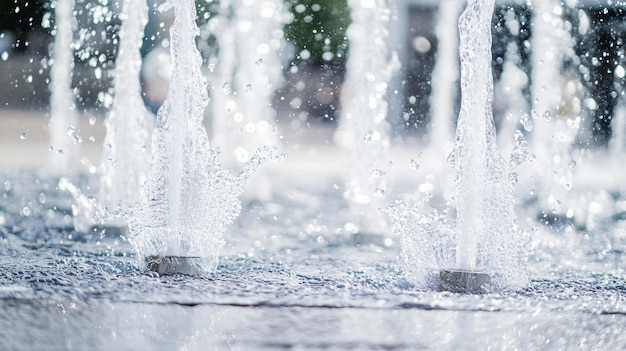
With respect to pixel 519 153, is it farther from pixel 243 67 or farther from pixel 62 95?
pixel 62 95

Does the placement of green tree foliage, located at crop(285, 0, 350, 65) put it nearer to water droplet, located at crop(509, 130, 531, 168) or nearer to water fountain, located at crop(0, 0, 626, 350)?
water fountain, located at crop(0, 0, 626, 350)

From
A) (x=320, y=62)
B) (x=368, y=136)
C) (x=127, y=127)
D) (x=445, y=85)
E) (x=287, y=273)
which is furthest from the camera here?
(x=320, y=62)

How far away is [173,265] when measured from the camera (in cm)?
390

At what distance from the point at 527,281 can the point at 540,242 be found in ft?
8.46

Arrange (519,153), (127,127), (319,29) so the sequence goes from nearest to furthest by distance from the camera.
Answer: (519,153) → (127,127) → (319,29)

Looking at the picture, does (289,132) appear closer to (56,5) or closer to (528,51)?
(528,51)

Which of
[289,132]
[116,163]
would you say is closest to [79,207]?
[116,163]

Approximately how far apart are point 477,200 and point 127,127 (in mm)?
4856

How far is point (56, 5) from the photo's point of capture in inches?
520

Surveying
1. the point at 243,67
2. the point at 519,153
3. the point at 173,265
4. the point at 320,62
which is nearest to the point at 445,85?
the point at 243,67

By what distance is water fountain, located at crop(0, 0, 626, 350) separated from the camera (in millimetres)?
2689

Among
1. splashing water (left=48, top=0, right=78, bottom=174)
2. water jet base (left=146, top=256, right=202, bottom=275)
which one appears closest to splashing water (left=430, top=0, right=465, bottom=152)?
splashing water (left=48, top=0, right=78, bottom=174)

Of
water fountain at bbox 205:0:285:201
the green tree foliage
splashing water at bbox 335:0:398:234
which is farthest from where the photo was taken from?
the green tree foliage

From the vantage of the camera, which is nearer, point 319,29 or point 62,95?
point 62,95
